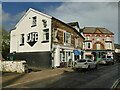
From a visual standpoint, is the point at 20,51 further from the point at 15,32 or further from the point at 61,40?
the point at 61,40

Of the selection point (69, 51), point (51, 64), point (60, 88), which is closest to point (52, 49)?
point (51, 64)

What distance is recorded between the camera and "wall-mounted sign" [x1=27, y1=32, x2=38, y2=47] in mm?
31753

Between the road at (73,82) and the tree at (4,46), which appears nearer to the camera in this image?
the road at (73,82)

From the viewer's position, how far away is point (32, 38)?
1272 inches

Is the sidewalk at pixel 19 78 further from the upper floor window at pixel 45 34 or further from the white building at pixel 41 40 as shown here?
the upper floor window at pixel 45 34

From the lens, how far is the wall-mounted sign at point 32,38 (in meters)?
31.8

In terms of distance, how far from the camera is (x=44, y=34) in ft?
101

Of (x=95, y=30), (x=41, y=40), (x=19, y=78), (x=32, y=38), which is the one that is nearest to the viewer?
(x=19, y=78)

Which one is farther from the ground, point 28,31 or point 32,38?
point 28,31

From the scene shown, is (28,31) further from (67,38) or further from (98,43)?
(98,43)

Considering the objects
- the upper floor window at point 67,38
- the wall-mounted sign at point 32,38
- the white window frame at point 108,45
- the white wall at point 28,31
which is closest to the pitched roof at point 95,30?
the white window frame at point 108,45

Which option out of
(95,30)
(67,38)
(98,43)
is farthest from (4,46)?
(95,30)

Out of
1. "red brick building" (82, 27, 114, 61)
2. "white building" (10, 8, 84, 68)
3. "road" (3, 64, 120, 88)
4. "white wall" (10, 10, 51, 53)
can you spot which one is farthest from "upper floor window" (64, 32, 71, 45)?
"red brick building" (82, 27, 114, 61)

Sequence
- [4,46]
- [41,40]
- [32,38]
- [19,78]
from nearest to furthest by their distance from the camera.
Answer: [19,78] → [41,40] → [32,38] → [4,46]
